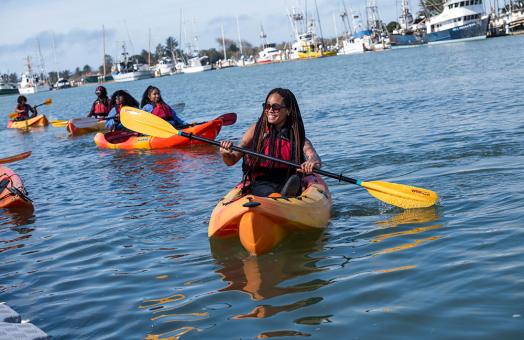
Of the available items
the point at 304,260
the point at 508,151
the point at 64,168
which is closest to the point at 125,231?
the point at 304,260

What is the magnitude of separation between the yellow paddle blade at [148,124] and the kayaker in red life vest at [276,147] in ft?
6.18

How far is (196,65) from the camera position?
12131cm

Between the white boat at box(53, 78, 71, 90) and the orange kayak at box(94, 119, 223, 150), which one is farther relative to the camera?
the white boat at box(53, 78, 71, 90)

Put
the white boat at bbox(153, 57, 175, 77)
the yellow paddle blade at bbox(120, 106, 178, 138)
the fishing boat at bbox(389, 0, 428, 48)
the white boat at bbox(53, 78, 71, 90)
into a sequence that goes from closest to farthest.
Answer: the yellow paddle blade at bbox(120, 106, 178, 138) < the fishing boat at bbox(389, 0, 428, 48) < the white boat at bbox(53, 78, 71, 90) < the white boat at bbox(153, 57, 175, 77)

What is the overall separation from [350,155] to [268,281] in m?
5.89

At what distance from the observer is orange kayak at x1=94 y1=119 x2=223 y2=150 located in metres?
13.9

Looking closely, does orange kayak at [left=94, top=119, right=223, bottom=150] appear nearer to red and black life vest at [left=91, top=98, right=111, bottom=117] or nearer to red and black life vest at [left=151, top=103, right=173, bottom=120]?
red and black life vest at [left=151, top=103, right=173, bottom=120]

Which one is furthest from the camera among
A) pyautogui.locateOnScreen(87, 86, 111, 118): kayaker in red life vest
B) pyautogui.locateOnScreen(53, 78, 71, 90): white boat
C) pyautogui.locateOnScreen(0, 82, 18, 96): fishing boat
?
pyautogui.locateOnScreen(53, 78, 71, 90): white boat

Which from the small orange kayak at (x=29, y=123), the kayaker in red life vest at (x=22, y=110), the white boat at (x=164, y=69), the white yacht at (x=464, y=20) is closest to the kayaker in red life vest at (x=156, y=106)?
the small orange kayak at (x=29, y=123)

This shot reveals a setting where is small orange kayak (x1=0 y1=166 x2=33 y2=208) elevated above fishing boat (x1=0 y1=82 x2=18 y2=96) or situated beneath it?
situated beneath

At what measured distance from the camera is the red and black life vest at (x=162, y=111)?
1376 centimetres

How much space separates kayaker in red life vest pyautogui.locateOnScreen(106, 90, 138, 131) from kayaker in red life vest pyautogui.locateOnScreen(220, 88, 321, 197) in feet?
28.9

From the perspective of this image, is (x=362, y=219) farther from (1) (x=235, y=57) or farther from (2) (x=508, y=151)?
(1) (x=235, y=57)

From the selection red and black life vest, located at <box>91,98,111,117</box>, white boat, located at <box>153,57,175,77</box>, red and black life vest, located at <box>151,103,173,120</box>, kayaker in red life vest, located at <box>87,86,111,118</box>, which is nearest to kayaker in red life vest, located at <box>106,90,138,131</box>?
red and black life vest, located at <box>151,103,173,120</box>
